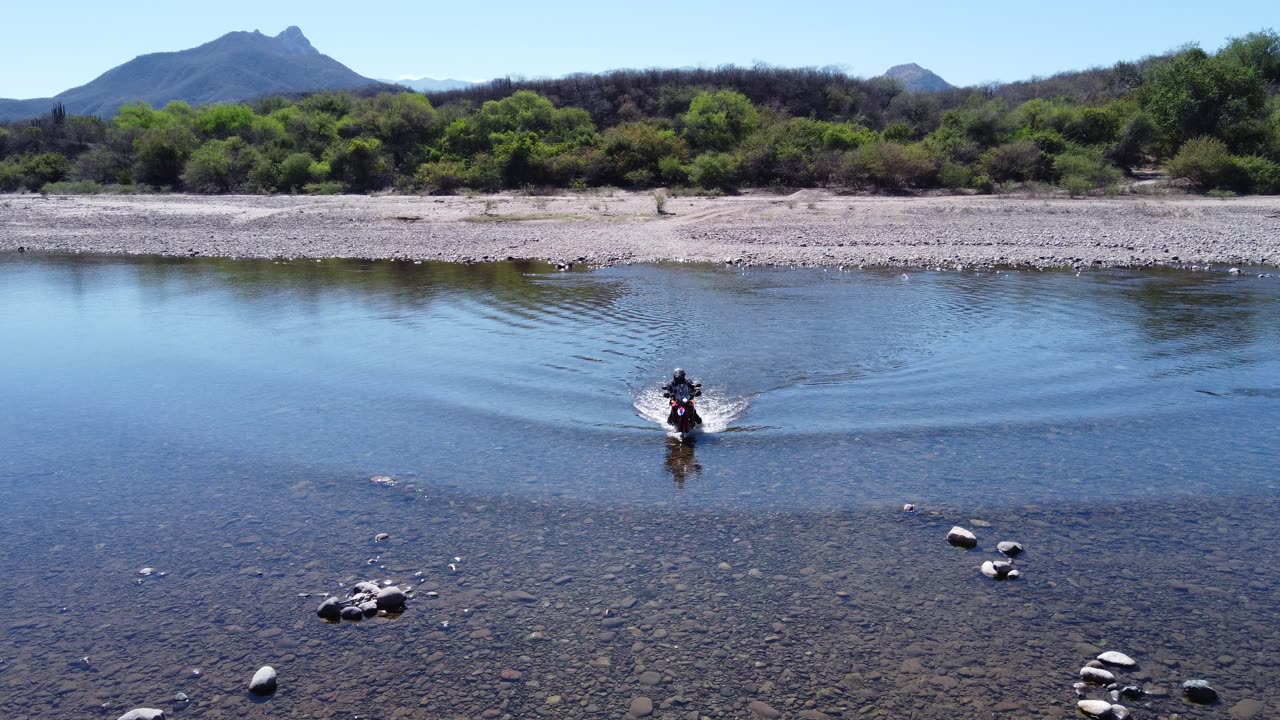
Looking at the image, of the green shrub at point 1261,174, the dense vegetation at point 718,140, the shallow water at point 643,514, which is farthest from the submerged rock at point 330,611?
the green shrub at point 1261,174

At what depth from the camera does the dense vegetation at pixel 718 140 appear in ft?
148

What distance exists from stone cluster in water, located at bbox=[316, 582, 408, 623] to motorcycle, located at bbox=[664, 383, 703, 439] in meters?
4.99

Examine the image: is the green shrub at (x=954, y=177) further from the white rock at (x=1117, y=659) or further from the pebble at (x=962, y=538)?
the white rock at (x=1117, y=659)

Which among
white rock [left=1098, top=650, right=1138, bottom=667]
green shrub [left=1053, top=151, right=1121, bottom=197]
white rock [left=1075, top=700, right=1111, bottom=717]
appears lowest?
white rock [left=1075, top=700, right=1111, bottom=717]

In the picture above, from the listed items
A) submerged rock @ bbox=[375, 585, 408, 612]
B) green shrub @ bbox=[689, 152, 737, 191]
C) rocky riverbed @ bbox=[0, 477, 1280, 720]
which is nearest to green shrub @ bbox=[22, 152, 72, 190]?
green shrub @ bbox=[689, 152, 737, 191]

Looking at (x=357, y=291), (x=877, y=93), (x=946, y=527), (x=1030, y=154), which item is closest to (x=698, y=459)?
(x=946, y=527)

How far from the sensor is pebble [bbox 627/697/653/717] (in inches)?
245

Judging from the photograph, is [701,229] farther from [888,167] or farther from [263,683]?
[263,683]

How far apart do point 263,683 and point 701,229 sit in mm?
29738

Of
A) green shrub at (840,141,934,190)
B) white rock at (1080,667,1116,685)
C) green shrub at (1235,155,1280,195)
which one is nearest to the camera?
white rock at (1080,667,1116,685)

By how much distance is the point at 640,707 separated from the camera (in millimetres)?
6301

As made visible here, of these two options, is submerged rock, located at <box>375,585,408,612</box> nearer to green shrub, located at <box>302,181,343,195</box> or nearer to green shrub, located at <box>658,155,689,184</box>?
green shrub, located at <box>658,155,689,184</box>

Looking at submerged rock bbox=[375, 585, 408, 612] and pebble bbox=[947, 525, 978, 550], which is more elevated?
pebble bbox=[947, 525, 978, 550]

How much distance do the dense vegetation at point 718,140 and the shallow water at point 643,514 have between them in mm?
28820
